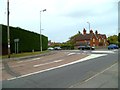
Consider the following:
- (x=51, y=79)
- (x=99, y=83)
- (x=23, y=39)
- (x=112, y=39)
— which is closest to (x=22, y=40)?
(x=23, y=39)

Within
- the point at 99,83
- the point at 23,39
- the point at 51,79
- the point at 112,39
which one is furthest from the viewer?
the point at 112,39

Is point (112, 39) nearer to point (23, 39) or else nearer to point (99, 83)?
point (23, 39)

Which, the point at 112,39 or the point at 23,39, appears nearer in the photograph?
the point at 23,39

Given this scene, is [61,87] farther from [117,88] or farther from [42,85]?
[117,88]

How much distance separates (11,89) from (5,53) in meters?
33.0

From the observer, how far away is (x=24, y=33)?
51.7m

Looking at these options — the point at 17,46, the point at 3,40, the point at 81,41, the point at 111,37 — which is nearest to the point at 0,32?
the point at 3,40

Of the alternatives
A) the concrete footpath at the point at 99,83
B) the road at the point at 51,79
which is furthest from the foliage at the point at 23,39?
the concrete footpath at the point at 99,83

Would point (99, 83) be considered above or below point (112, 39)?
below

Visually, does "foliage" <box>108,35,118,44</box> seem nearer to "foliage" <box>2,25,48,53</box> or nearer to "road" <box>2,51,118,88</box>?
"foliage" <box>2,25,48,53</box>

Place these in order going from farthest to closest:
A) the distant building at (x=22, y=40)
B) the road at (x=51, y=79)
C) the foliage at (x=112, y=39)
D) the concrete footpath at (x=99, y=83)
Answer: the foliage at (x=112, y=39)
the distant building at (x=22, y=40)
the road at (x=51, y=79)
the concrete footpath at (x=99, y=83)

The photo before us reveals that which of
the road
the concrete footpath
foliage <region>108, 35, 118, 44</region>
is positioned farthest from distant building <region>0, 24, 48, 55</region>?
foliage <region>108, 35, 118, 44</region>

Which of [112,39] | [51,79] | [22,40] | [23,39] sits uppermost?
[112,39]

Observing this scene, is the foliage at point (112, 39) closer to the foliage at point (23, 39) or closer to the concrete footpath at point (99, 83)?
the foliage at point (23, 39)
